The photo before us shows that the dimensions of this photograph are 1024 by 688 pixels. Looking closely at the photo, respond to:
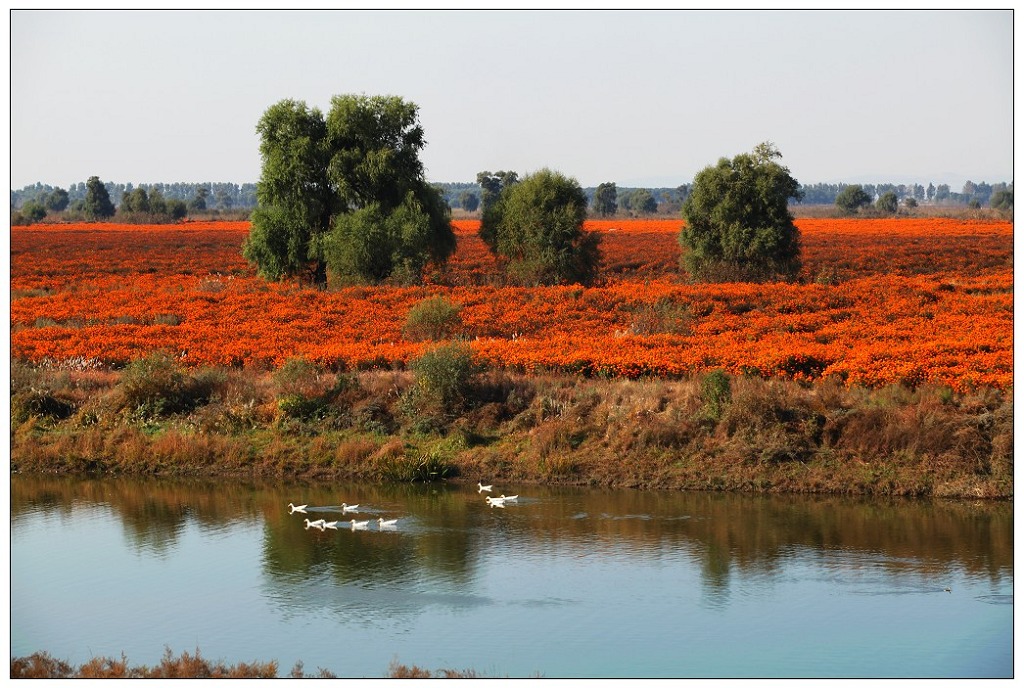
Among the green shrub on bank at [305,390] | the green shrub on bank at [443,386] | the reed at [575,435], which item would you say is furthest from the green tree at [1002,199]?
the green shrub on bank at [305,390]

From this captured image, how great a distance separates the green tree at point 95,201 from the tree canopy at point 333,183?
263ft

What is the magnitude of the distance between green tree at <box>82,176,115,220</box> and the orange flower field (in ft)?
215

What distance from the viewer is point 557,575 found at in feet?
73.4

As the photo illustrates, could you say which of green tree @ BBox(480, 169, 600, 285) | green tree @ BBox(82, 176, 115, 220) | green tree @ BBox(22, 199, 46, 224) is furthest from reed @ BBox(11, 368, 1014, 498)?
green tree @ BBox(82, 176, 115, 220)

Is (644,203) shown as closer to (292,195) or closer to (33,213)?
(33,213)

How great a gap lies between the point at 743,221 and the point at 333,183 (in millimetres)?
18127

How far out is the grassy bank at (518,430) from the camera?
91.5 feet

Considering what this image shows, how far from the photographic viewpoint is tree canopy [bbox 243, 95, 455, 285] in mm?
57688

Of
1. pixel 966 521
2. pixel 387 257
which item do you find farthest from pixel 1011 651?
pixel 387 257

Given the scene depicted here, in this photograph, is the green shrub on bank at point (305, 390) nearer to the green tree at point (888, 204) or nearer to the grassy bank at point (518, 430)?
the grassy bank at point (518, 430)

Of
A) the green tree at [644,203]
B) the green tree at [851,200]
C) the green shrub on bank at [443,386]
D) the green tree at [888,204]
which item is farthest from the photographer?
the green tree at [644,203]

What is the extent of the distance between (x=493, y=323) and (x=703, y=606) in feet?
80.6

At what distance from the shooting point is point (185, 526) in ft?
86.3

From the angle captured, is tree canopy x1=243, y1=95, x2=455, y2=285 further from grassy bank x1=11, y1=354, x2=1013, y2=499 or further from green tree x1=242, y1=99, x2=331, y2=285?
grassy bank x1=11, y1=354, x2=1013, y2=499
